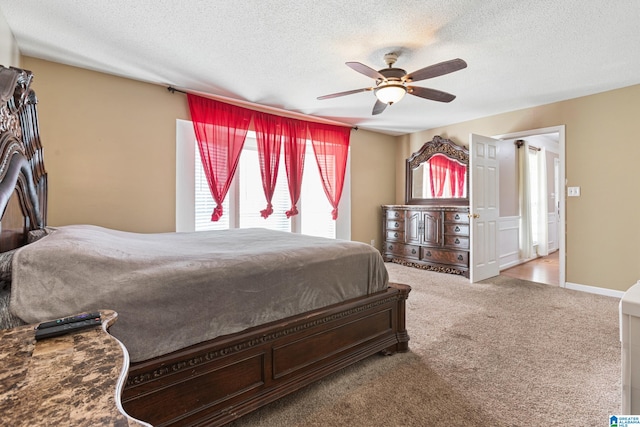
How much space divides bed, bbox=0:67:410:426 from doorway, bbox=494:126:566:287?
3.37 meters

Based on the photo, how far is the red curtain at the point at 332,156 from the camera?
488 cm

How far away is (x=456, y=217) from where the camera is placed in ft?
15.2

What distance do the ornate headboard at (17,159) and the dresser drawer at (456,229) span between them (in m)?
4.68

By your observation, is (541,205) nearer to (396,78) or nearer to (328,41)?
(396,78)

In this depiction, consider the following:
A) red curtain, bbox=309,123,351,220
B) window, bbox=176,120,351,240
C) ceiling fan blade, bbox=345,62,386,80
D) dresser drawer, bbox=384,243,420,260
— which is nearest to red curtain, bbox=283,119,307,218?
window, bbox=176,120,351,240

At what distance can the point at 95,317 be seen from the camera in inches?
37.4

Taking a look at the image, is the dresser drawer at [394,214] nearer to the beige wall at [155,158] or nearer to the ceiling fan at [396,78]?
the beige wall at [155,158]

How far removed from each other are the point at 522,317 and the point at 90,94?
474 cm

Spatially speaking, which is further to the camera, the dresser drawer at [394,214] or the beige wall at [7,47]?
the dresser drawer at [394,214]

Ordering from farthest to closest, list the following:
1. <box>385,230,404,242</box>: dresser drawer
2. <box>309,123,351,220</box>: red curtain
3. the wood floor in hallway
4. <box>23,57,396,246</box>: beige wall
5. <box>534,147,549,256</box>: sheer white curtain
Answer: <box>534,147,549,256</box>: sheer white curtain < <box>385,230,404,242</box>: dresser drawer < <box>309,123,351,220</box>: red curtain < the wood floor in hallway < <box>23,57,396,246</box>: beige wall

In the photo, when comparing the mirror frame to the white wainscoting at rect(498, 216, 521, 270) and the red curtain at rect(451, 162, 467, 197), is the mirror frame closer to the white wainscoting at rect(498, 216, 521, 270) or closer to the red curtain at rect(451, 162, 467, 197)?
the red curtain at rect(451, 162, 467, 197)

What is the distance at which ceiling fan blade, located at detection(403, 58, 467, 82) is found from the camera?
2.24 metres

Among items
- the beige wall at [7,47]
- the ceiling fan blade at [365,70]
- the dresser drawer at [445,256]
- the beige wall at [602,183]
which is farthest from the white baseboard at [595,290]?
the beige wall at [7,47]

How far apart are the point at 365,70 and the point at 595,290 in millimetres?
3825
